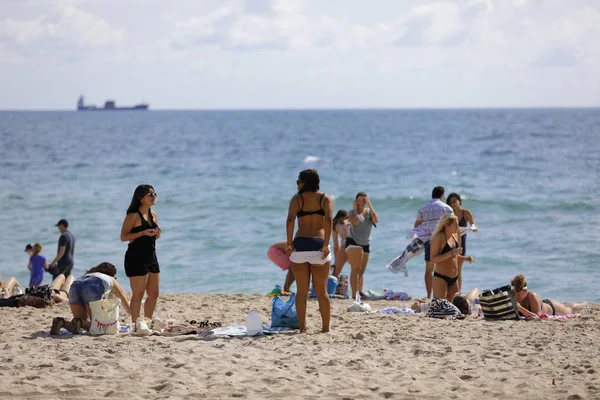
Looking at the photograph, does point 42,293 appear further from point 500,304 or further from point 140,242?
point 500,304

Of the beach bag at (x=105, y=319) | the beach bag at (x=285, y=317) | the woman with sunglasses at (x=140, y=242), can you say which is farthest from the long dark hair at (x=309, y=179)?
the beach bag at (x=105, y=319)

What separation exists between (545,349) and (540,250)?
32.7 ft

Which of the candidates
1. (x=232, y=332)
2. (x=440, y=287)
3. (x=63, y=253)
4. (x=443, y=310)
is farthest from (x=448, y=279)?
(x=63, y=253)

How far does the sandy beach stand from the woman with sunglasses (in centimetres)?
55

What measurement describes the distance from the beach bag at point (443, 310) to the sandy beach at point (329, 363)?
1.13 feet

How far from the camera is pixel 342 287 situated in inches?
449

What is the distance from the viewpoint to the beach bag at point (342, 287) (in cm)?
1138

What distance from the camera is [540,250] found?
54.1 feet

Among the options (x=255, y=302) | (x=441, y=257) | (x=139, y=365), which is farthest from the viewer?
(x=255, y=302)

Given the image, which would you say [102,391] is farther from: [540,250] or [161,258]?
[540,250]

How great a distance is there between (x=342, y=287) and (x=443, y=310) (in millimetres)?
2851

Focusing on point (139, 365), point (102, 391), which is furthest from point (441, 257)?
point (102, 391)

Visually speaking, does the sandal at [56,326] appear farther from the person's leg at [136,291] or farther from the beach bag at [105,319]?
the person's leg at [136,291]

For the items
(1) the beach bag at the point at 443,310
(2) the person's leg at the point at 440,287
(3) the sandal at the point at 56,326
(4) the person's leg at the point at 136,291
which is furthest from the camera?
(2) the person's leg at the point at 440,287
